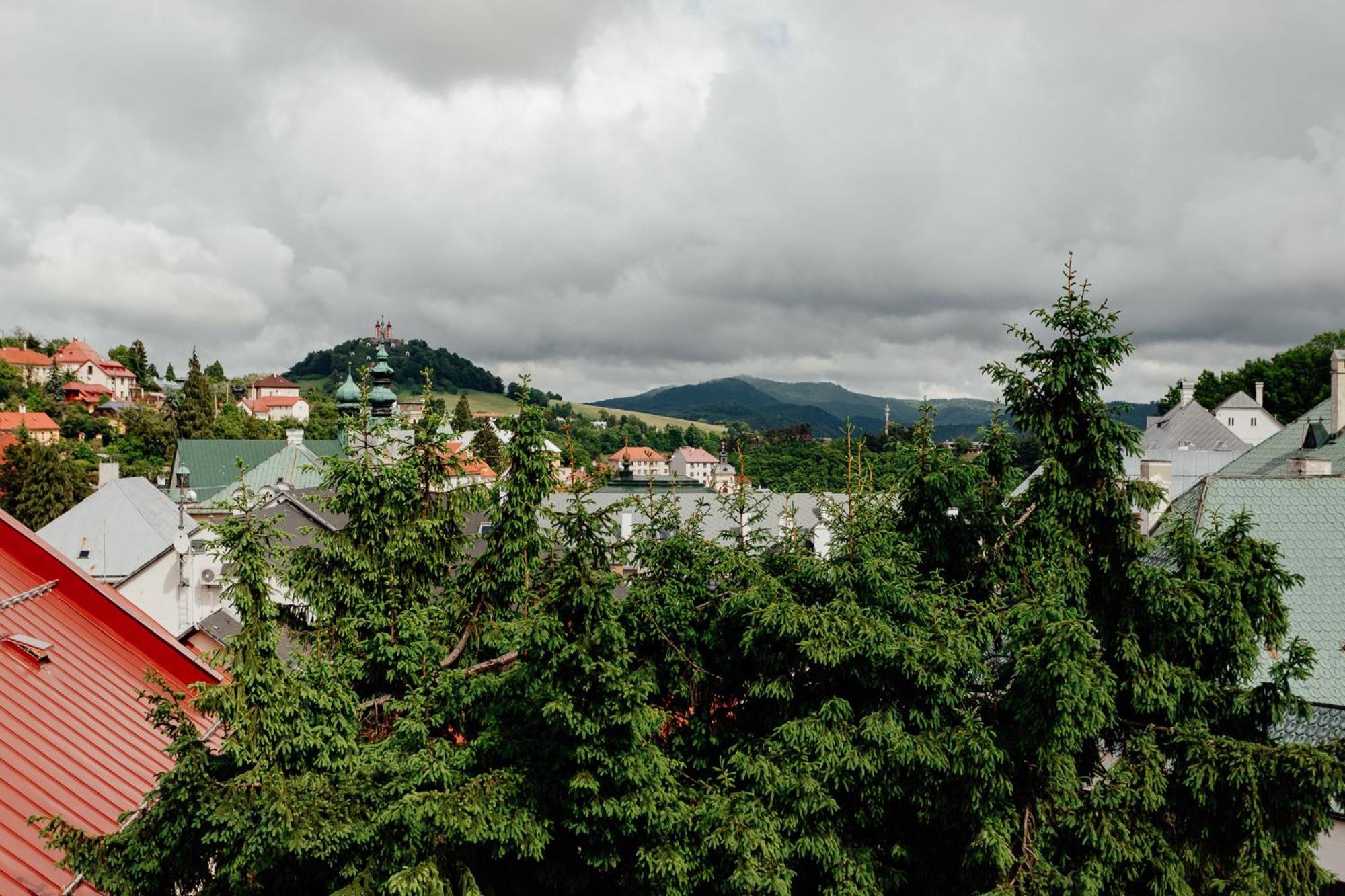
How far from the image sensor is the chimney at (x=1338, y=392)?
35.9 metres

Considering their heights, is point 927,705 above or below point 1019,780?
above

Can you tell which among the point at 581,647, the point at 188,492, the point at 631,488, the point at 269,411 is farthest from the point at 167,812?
the point at 269,411

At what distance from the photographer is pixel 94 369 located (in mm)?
128125

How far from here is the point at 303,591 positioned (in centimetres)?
1091

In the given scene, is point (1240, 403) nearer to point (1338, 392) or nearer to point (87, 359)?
point (1338, 392)

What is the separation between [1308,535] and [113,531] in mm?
40645

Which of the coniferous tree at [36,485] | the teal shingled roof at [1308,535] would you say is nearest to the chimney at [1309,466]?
the teal shingled roof at [1308,535]

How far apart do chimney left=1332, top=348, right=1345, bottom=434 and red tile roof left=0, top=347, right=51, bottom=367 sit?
145632 mm

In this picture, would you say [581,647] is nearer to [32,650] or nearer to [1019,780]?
[1019,780]

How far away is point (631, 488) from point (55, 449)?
131ft

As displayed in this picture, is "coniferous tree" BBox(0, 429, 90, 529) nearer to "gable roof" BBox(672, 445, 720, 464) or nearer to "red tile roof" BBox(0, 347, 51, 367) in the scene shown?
"red tile roof" BBox(0, 347, 51, 367)

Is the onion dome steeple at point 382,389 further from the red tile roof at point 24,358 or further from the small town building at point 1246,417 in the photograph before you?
the red tile roof at point 24,358

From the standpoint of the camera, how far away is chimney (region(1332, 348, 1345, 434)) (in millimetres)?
35906

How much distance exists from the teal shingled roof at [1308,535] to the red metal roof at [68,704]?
54.2ft
